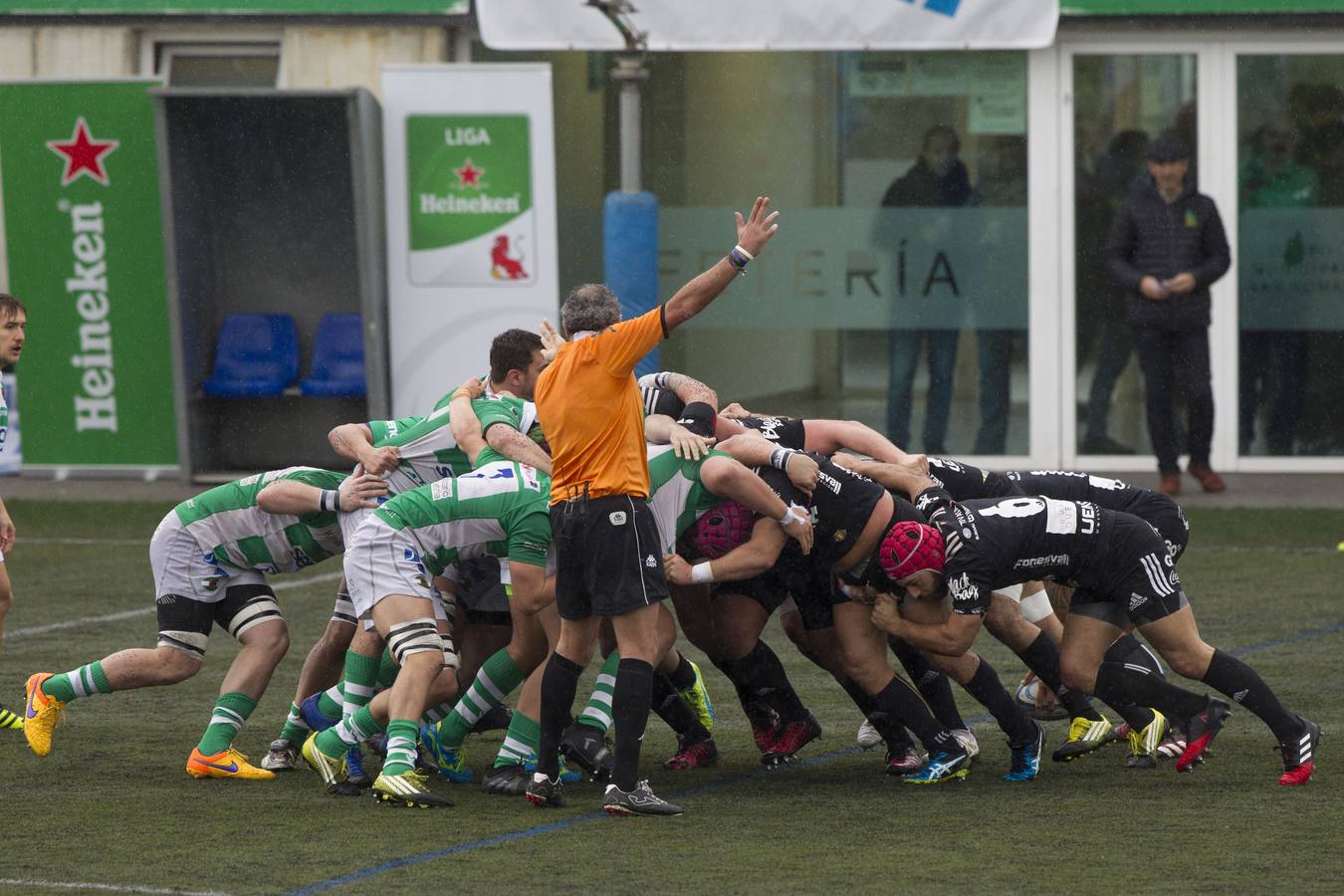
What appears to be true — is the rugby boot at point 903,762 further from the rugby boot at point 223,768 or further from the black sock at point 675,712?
the rugby boot at point 223,768

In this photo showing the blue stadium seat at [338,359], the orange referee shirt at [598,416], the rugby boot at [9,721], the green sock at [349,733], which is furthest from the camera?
the blue stadium seat at [338,359]

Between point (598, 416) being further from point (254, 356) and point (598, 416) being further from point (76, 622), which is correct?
point (254, 356)

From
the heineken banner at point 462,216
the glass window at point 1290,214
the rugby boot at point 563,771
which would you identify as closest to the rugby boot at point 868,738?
the rugby boot at point 563,771

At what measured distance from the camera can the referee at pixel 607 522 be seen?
6707 millimetres

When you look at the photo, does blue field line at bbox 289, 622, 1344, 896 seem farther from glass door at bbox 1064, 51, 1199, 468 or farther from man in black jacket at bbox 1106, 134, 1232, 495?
glass door at bbox 1064, 51, 1199, 468

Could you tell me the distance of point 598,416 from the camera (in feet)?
22.1

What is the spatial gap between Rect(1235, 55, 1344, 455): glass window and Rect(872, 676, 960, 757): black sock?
29.4 feet

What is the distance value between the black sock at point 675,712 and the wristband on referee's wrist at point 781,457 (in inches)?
36.2

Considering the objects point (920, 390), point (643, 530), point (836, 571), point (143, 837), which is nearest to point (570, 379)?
point (643, 530)

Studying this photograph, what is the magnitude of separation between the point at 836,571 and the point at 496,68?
822 cm

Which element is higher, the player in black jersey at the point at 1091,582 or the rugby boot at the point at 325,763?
the player in black jersey at the point at 1091,582

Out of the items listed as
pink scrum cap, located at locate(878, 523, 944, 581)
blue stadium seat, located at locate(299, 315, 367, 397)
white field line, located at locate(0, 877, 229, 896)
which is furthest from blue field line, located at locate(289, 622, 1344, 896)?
blue stadium seat, located at locate(299, 315, 367, 397)

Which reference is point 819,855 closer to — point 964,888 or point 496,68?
point 964,888

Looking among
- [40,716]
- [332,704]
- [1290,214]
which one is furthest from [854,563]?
[1290,214]
